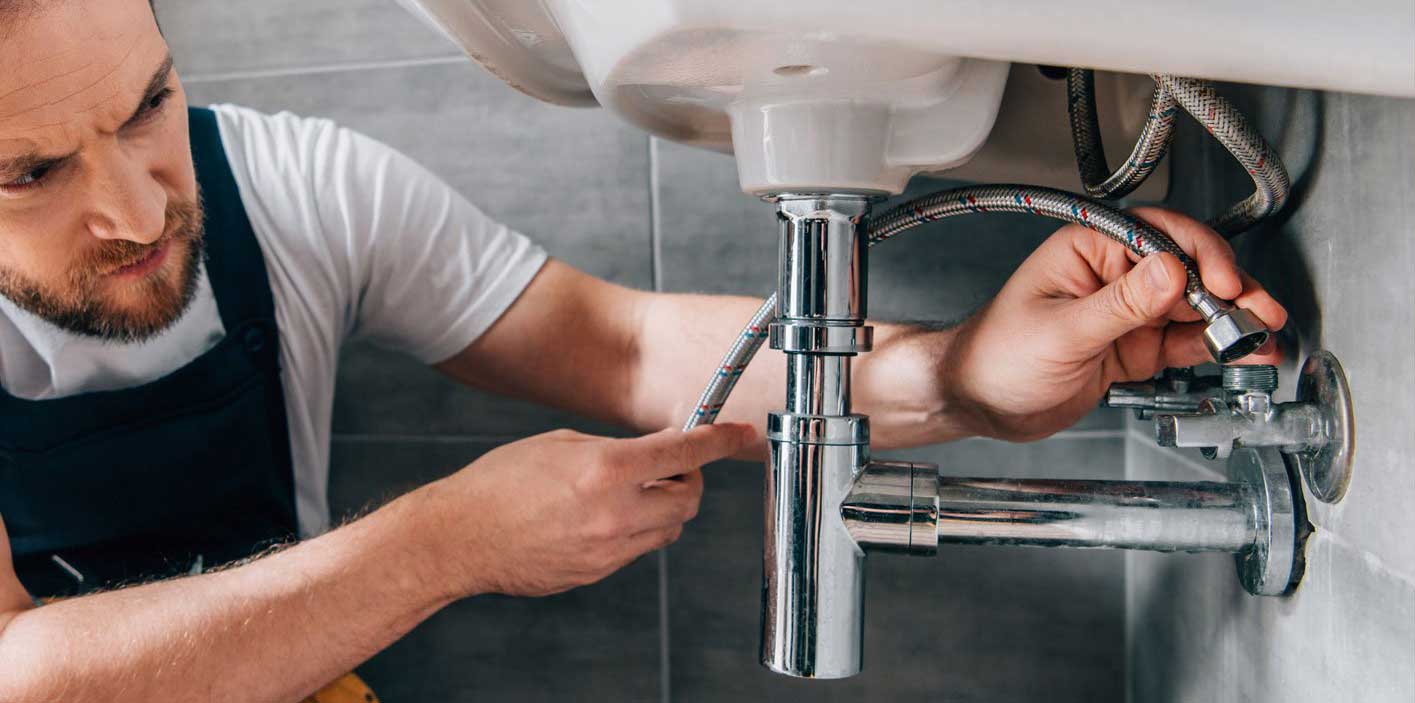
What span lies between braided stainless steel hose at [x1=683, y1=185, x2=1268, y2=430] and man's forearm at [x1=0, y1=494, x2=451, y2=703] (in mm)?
233

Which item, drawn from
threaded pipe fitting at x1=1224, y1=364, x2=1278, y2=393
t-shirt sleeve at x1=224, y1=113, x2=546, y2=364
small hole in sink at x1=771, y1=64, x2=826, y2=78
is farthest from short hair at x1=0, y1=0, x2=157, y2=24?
threaded pipe fitting at x1=1224, y1=364, x2=1278, y2=393

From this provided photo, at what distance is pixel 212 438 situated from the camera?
2.75ft

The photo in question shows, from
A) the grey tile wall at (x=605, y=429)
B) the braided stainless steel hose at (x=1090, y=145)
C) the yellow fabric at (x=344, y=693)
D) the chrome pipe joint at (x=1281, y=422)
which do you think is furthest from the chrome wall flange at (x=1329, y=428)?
the yellow fabric at (x=344, y=693)

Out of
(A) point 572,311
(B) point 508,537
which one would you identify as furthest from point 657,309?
(B) point 508,537

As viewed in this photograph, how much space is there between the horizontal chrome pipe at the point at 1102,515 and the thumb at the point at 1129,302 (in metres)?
0.08

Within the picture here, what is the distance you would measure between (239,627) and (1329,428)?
64 cm

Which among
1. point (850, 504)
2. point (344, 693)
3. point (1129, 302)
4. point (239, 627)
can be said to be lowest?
point (344, 693)

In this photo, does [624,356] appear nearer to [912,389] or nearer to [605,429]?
[605,429]

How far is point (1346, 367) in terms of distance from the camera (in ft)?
1.50

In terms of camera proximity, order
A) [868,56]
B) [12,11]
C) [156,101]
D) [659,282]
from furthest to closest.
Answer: [659,282] → [156,101] → [12,11] → [868,56]

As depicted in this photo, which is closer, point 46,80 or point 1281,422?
point 1281,422

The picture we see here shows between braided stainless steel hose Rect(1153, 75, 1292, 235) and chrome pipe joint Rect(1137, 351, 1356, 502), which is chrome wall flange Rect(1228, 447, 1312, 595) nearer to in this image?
chrome pipe joint Rect(1137, 351, 1356, 502)

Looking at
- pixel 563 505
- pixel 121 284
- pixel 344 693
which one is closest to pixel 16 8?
pixel 121 284

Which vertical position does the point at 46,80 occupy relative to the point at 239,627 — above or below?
above
